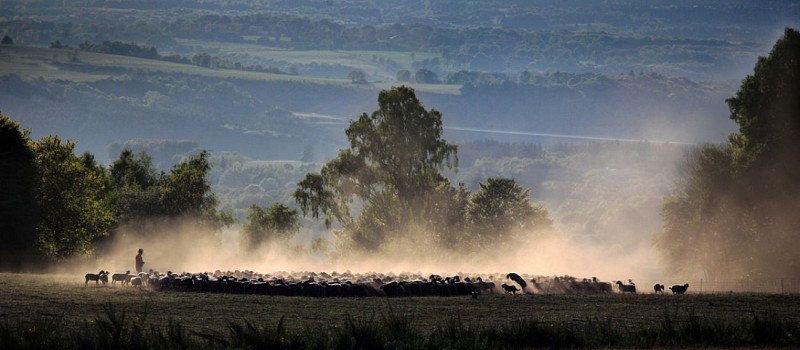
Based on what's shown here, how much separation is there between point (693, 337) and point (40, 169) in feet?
245

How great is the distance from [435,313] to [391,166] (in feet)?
270

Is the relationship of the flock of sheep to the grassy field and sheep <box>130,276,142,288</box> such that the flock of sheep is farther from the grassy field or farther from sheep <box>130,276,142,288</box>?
the grassy field

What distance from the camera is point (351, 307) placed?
59500 mm

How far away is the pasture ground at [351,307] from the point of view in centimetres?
5056

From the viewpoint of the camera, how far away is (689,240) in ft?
403

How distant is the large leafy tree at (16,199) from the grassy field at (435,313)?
23741 millimetres

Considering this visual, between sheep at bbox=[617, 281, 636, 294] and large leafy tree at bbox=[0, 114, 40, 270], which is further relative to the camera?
large leafy tree at bbox=[0, 114, 40, 270]

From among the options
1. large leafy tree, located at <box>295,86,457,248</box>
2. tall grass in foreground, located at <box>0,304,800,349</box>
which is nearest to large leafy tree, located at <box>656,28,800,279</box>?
large leafy tree, located at <box>295,86,457,248</box>

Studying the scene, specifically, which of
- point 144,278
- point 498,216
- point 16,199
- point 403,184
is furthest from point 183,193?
point 144,278

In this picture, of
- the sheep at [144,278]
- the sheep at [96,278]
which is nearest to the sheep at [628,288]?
the sheep at [144,278]

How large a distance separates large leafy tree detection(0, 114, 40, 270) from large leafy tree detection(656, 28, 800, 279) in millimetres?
63104

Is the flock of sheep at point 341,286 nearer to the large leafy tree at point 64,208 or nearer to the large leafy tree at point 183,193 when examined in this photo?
the large leafy tree at point 64,208

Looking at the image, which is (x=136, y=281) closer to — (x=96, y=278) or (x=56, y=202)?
(x=96, y=278)

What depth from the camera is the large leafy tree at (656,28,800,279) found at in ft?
356
